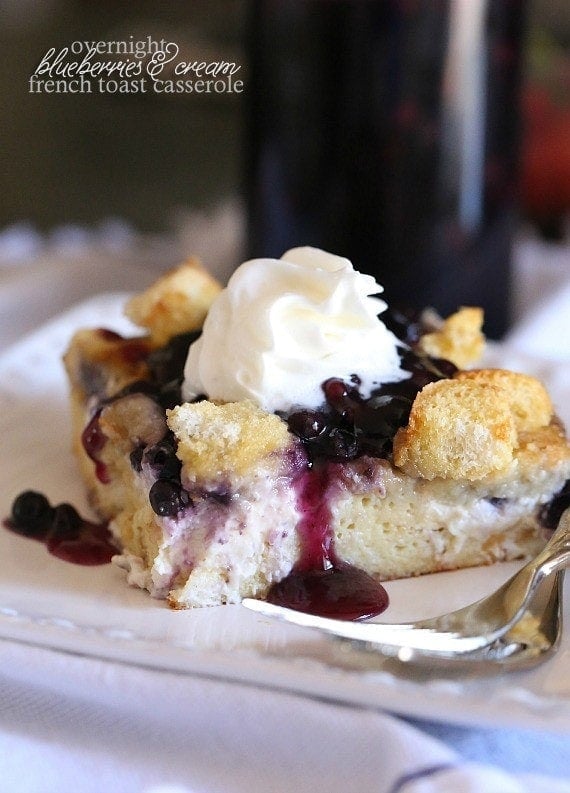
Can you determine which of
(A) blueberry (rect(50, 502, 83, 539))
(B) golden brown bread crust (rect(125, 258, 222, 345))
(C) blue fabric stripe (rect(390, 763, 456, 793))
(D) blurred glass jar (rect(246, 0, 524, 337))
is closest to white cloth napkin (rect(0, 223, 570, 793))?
(C) blue fabric stripe (rect(390, 763, 456, 793))

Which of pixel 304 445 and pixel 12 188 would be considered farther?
pixel 12 188

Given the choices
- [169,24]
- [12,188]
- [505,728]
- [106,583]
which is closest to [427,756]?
[505,728]

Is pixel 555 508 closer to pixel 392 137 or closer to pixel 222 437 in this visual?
pixel 222 437

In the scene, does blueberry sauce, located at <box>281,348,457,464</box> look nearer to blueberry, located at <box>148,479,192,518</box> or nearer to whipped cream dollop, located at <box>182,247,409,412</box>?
whipped cream dollop, located at <box>182,247,409,412</box>

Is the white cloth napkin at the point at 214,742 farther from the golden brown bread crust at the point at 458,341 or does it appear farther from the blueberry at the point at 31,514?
the golden brown bread crust at the point at 458,341

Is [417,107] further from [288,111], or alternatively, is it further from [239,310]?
[239,310]
